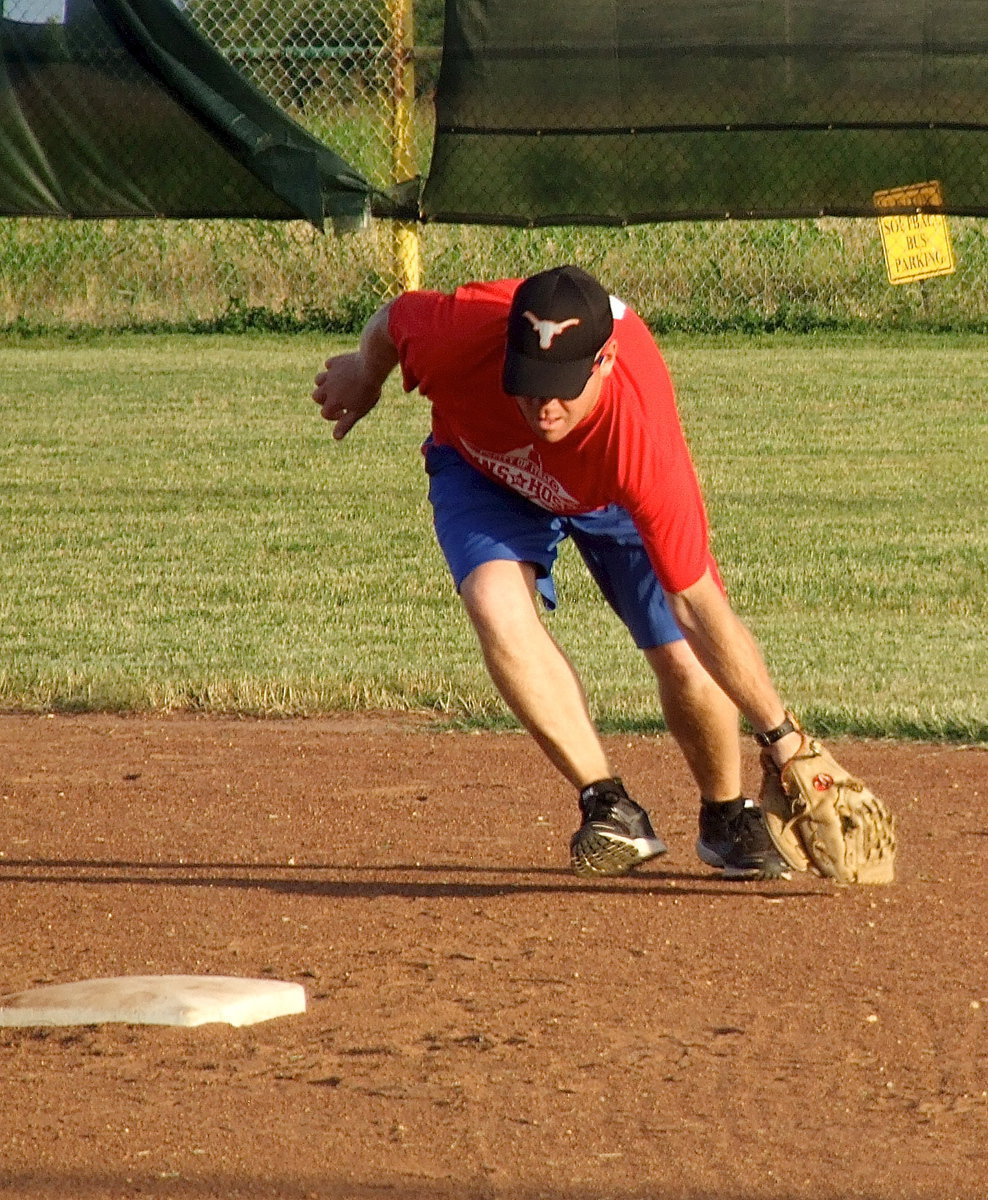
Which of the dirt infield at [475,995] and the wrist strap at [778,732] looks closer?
the dirt infield at [475,995]

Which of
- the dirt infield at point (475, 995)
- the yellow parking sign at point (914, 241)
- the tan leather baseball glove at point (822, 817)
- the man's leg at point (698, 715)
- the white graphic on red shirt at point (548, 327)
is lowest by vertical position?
the dirt infield at point (475, 995)

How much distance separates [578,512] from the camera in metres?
4.79

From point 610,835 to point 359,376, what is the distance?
3.93ft

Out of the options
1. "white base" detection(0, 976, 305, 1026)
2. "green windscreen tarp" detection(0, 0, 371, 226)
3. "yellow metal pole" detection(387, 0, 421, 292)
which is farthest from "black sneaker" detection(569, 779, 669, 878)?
"yellow metal pole" detection(387, 0, 421, 292)

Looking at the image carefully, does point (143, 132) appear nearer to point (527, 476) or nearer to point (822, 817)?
point (527, 476)

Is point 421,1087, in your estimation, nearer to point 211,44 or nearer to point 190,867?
point 190,867

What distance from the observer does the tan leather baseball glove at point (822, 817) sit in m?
4.61

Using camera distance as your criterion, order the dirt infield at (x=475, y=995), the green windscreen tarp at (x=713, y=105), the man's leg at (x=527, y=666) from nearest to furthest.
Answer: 1. the dirt infield at (x=475, y=995)
2. the man's leg at (x=527, y=666)
3. the green windscreen tarp at (x=713, y=105)

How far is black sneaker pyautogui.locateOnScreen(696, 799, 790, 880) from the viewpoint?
16.3 ft

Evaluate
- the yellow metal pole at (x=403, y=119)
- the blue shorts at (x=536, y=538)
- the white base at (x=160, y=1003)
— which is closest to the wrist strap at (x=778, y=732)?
the blue shorts at (x=536, y=538)

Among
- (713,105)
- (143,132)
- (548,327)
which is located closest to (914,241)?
(713,105)

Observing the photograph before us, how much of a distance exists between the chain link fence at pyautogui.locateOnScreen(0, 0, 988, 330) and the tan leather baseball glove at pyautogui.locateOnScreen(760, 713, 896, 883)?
952 centimetres

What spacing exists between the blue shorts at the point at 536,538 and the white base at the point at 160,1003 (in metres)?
1.16

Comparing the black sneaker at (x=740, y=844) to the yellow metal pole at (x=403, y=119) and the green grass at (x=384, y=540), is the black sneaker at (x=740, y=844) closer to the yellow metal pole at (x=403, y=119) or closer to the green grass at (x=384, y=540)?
the green grass at (x=384, y=540)
